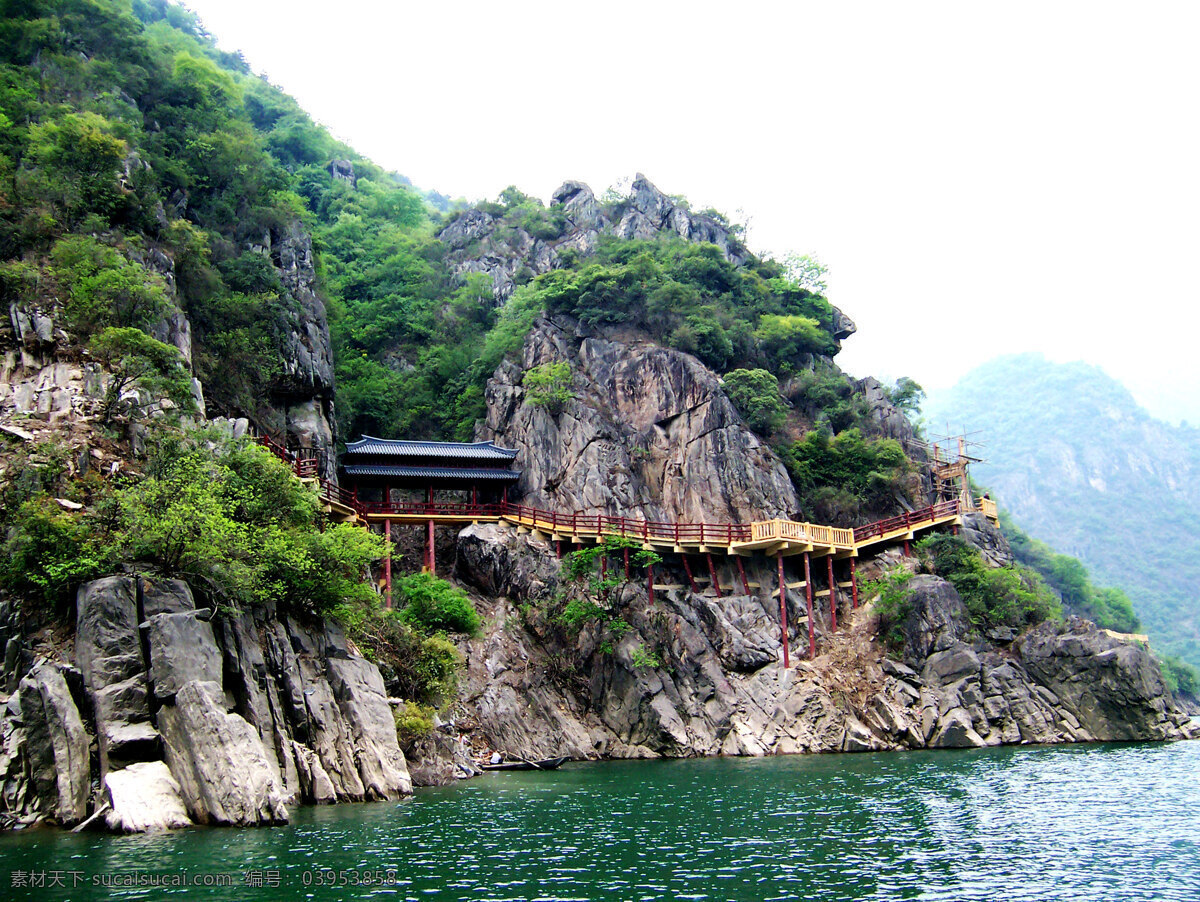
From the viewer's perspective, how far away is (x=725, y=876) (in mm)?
13203

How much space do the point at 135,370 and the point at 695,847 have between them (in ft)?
63.5

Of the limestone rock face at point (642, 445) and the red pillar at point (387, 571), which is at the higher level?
the limestone rock face at point (642, 445)

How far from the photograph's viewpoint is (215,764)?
17.0m

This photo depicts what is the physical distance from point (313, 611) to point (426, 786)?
18.3 ft

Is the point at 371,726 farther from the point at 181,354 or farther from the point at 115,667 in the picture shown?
the point at 181,354

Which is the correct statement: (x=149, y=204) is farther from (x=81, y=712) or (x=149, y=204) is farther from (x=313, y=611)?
(x=81, y=712)

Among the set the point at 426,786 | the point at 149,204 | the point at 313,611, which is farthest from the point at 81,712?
the point at 149,204

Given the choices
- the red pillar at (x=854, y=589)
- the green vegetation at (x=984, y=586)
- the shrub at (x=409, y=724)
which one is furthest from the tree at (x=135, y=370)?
the green vegetation at (x=984, y=586)

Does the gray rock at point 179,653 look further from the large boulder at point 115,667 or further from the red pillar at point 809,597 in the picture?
the red pillar at point 809,597

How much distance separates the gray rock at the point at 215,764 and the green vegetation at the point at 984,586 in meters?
27.7

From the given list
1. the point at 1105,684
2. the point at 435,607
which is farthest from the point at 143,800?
the point at 1105,684

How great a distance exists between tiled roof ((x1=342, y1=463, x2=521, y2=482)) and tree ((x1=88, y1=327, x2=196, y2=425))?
37.5 feet

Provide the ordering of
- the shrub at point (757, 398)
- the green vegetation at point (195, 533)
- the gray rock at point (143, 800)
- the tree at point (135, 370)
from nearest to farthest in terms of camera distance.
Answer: the gray rock at point (143, 800) < the green vegetation at point (195, 533) < the tree at point (135, 370) < the shrub at point (757, 398)

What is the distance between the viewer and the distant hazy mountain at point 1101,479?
9950 cm
